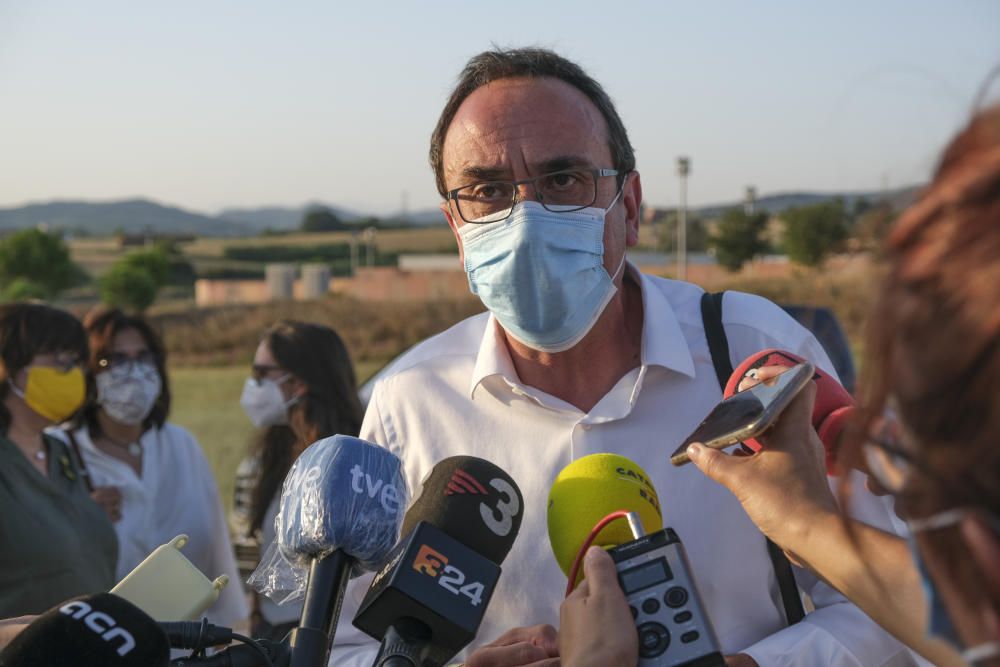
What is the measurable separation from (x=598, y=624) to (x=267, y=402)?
4.49 metres

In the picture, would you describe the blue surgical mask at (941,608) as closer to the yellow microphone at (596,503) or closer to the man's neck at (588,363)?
the yellow microphone at (596,503)

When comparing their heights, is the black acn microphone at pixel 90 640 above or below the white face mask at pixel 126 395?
above

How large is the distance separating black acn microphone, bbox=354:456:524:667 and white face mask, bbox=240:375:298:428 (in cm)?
399

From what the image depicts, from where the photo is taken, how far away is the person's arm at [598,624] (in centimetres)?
164

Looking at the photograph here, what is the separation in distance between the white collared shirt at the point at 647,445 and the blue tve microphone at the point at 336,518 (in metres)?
0.78

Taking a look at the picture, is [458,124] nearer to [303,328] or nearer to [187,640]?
[187,640]

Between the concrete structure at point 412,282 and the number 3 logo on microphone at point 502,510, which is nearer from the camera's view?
the number 3 logo on microphone at point 502,510

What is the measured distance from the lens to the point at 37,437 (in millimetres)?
4988

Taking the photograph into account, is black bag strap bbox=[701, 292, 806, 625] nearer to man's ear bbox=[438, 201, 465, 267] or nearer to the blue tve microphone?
man's ear bbox=[438, 201, 465, 267]

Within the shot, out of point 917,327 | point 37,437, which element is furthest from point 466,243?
point 37,437

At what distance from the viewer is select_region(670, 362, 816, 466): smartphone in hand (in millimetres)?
1706

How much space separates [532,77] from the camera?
9.26 ft

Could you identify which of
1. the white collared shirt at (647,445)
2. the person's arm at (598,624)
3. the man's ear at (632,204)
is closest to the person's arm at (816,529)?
the person's arm at (598,624)

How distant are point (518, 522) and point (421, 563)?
→ 316 millimetres
